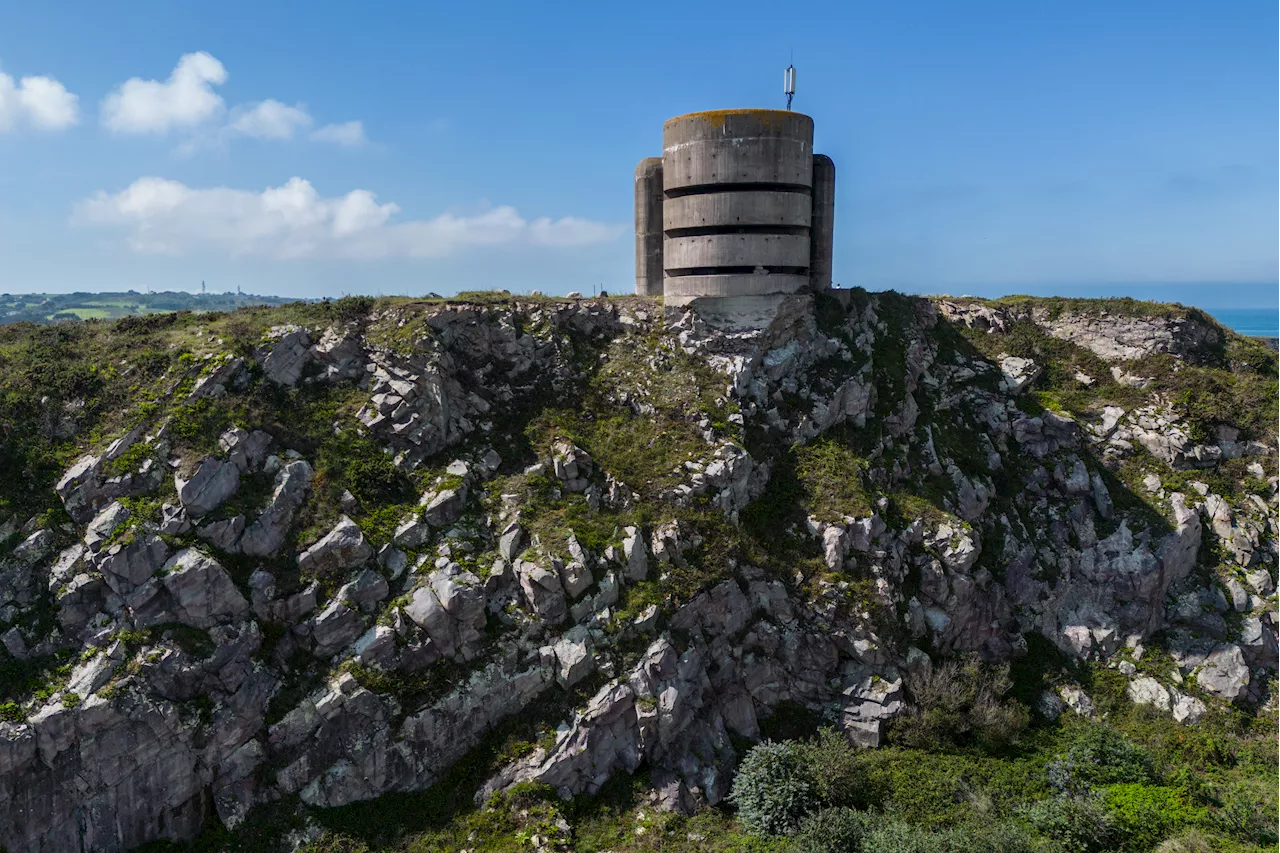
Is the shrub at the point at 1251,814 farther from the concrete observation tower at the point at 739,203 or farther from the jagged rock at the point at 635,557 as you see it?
the concrete observation tower at the point at 739,203

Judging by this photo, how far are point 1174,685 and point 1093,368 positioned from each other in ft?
54.5

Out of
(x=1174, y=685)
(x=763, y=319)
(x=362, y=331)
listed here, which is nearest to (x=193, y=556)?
(x=362, y=331)

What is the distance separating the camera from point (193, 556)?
22.0 m

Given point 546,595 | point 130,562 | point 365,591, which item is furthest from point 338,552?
point 546,595

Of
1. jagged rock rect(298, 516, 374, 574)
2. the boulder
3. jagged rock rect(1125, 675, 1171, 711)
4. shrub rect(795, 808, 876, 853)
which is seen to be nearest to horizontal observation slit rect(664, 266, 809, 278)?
jagged rock rect(298, 516, 374, 574)

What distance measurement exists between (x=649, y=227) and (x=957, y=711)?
24.5m

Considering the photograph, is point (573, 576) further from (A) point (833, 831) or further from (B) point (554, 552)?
(A) point (833, 831)

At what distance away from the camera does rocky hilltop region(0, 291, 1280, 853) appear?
2116 cm

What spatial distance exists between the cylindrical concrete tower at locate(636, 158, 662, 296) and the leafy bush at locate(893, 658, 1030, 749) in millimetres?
21121

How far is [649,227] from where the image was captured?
36.0 meters

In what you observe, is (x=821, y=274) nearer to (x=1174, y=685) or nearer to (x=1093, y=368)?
(x=1093, y=368)

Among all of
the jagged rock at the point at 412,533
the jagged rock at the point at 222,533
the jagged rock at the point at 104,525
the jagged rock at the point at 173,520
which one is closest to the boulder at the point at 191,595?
the jagged rock at the point at 222,533

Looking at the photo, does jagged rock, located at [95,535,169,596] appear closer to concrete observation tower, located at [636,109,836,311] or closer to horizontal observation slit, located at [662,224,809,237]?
concrete observation tower, located at [636,109,836,311]

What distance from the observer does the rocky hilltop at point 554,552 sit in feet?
69.4
